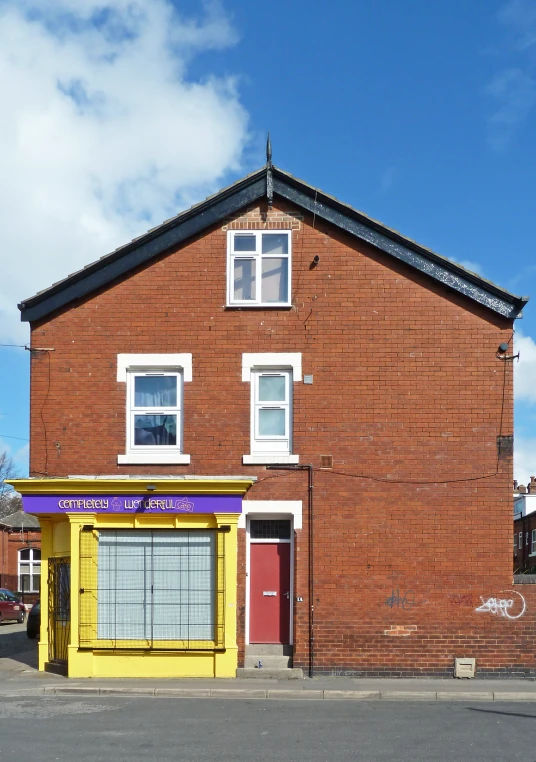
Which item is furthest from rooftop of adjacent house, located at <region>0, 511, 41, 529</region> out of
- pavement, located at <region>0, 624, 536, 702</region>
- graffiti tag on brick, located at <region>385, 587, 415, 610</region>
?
graffiti tag on brick, located at <region>385, 587, 415, 610</region>

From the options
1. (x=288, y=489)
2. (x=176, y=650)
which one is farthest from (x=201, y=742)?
(x=288, y=489)

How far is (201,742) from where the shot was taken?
1024 centimetres

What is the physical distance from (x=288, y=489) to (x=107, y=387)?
152 inches

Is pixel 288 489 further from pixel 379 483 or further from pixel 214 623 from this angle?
pixel 214 623

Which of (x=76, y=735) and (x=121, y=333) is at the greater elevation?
(x=121, y=333)

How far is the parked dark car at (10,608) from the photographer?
1378 inches

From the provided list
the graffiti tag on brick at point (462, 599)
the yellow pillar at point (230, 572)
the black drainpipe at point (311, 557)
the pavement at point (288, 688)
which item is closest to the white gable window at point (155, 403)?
the yellow pillar at point (230, 572)

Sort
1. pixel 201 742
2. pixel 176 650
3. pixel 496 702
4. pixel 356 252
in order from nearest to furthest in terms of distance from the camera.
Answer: pixel 201 742
pixel 496 702
pixel 176 650
pixel 356 252

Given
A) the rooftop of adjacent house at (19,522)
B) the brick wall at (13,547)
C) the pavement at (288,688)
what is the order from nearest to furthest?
the pavement at (288,688)
the brick wall at (13,547)
the rooftop of adjacent house at (19,522)

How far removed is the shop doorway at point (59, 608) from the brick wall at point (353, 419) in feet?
6.00

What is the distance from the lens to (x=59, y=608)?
52.7ft

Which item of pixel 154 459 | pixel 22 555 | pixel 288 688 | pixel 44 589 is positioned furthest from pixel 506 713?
pixel 22 555

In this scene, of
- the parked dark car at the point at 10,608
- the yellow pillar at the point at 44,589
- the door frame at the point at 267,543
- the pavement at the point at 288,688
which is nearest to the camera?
the pavement at the point at 288,688

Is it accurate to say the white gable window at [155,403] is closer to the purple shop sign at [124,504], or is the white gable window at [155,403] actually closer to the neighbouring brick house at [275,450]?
the neighbouring brick house at [275,450]
